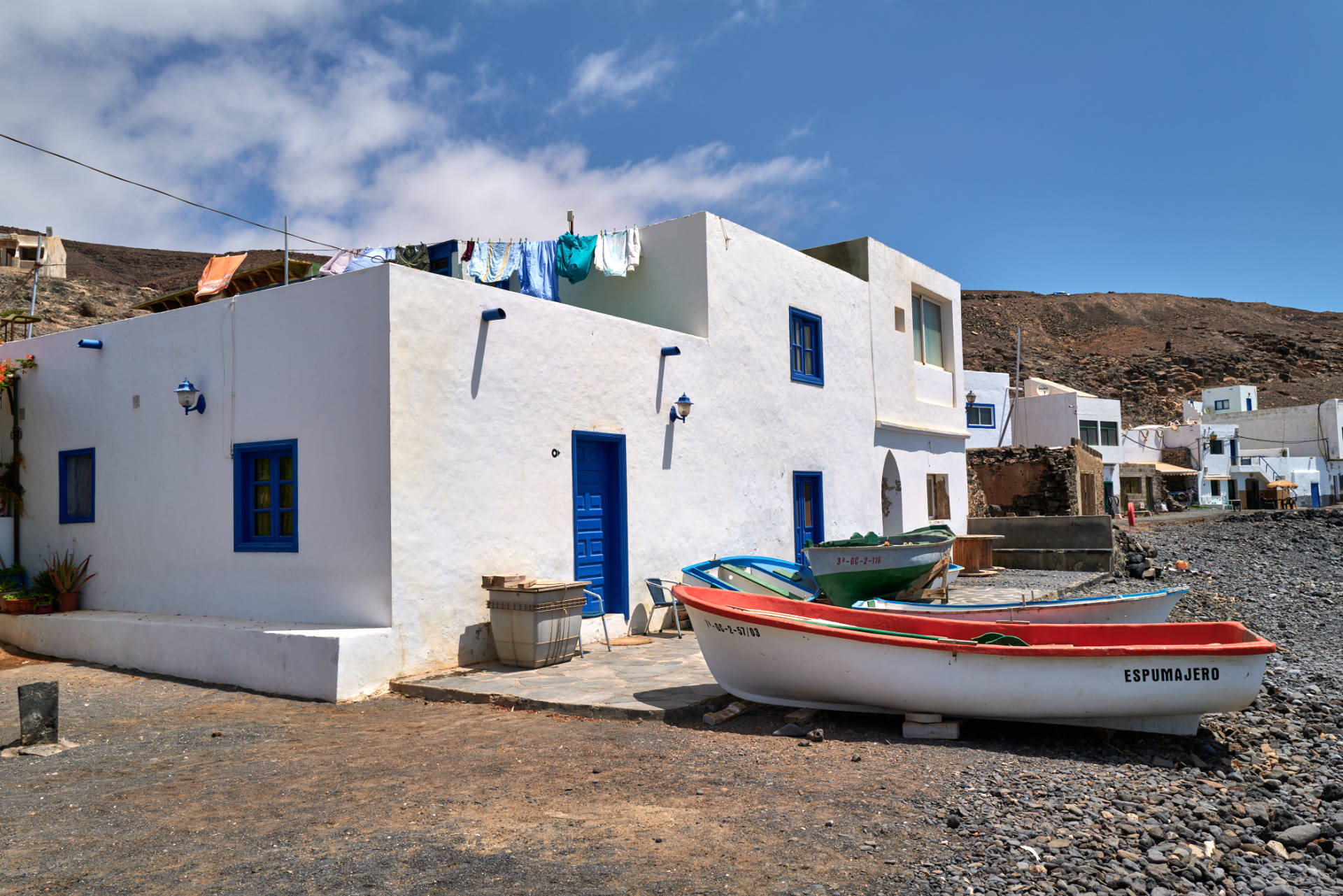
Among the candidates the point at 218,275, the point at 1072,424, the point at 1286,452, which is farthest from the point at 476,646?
the point at 1286,452

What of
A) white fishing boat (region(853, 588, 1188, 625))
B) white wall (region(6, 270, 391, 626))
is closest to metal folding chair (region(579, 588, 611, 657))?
white wall (region(6, 270, 391, 626))

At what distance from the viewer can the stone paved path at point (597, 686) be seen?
21.9ft

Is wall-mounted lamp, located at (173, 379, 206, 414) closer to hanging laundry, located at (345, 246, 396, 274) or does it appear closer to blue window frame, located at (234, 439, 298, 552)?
blue window frame, located at (234, 439, 298, 552)

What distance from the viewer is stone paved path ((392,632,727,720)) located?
21.9 ft

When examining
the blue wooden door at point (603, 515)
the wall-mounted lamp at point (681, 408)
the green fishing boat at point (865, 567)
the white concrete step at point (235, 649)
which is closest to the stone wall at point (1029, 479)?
the green fishing boat at point (865, 567)

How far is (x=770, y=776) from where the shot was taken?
16.7 feet

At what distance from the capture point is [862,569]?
10.1m

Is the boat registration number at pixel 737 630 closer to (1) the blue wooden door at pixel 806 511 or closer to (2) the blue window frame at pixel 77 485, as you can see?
(1) the blue wooden door at pixel 806 511

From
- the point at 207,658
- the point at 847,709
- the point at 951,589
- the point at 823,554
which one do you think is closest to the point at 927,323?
the point at 951,589

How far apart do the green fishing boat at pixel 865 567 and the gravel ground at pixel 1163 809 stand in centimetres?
354

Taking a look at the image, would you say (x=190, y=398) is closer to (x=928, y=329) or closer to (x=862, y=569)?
(x=862, y=569)

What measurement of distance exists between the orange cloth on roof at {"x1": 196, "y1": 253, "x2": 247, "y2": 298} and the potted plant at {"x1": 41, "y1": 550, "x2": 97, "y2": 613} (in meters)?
3.47

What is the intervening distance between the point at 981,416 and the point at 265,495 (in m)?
41.3

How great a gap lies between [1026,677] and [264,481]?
7138 millimetres
